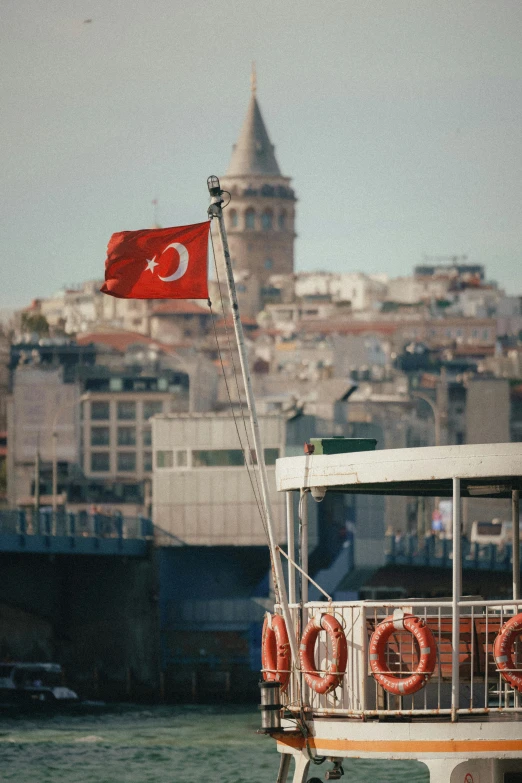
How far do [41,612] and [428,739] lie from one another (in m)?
62.8

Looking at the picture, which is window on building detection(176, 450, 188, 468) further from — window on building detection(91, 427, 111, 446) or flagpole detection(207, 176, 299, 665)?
window on building detection(91, 427, 111, 446)

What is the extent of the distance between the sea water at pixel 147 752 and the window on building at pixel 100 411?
292 feet

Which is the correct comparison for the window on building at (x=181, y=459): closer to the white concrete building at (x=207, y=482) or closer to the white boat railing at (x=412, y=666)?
the white concrete building at (x=207, y=482)

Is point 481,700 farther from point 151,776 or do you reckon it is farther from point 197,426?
point 197,426

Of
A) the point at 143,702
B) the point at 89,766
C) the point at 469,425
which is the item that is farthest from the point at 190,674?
the point at 469,425

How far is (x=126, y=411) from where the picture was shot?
160500 millimetres

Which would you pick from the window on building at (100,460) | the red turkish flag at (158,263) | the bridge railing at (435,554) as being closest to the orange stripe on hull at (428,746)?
the red turkish flag at (158,263)

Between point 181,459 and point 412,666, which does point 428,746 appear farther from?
point 181,459

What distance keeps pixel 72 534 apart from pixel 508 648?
195 ft

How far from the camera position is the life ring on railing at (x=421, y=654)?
74.2 ft

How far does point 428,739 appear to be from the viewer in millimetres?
22500

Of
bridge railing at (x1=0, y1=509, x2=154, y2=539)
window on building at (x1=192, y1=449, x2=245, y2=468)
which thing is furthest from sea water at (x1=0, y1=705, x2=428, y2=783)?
window on building at (x1=192, y1=449, x2=245, y2=468)

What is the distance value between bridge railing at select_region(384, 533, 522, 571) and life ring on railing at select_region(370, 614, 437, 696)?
6789 cm

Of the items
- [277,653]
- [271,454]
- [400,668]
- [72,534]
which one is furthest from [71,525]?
[400,668]
